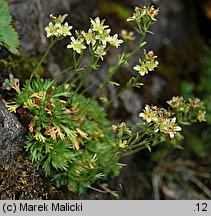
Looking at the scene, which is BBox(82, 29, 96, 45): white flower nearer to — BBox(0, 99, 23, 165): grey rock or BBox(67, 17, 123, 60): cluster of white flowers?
BBox(67, 17, 123, 60): cluster of white flowers

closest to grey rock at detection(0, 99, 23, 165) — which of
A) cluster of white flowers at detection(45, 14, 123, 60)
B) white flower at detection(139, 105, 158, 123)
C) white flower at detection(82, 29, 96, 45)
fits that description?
cluster of white flowers at detection(45, 14, 123, 60)

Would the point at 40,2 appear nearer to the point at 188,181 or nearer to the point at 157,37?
the point at 157,37

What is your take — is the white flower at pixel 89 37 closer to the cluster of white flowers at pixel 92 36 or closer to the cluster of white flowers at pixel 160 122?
the cluster of white flowers at pixel 92 36
